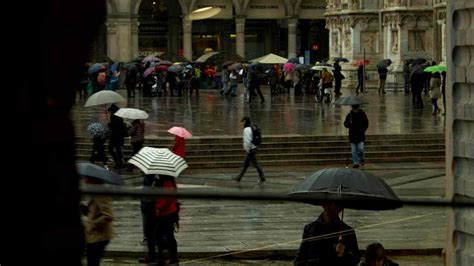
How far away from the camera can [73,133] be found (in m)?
1.82

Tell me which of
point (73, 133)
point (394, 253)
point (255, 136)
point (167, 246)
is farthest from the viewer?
point (255, 136)

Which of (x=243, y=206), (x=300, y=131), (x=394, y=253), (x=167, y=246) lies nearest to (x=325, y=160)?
(x=300, y=131)

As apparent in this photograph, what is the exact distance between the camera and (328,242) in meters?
8.91

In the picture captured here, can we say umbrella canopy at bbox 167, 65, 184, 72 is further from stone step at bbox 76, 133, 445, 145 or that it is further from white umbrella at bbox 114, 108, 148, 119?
white umbrella at bbox 114, 108, 148, 119

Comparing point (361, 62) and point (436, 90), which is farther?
point (361, 62)

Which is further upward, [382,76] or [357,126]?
[382,76]

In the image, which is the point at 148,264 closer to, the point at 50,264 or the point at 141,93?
the point at 50,264

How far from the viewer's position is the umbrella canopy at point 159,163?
14.8 metres

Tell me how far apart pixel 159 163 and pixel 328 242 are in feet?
20.7

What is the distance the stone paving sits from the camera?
16.6m

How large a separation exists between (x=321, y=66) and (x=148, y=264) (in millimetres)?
36629

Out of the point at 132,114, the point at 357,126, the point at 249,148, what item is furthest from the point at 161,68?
the point at 249,148

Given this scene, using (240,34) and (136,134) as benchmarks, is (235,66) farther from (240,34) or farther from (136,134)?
(136,134)

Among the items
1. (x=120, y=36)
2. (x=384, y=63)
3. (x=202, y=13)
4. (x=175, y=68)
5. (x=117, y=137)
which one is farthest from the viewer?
(x=202, y=13)
